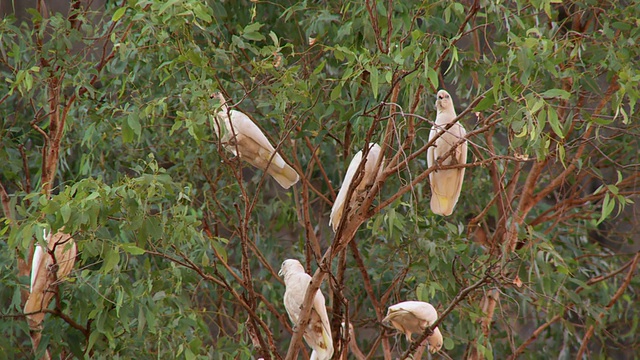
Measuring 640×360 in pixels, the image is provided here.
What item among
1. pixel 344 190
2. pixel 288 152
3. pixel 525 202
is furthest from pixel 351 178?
pixel 525 202

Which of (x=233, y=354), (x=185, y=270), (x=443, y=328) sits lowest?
(x=443, y=328)

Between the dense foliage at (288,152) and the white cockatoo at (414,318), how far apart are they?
140 millimetres

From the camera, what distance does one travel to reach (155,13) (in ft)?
7.68

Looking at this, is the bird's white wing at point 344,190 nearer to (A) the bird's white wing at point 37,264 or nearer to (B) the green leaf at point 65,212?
(B) the green leaf at point 65,212

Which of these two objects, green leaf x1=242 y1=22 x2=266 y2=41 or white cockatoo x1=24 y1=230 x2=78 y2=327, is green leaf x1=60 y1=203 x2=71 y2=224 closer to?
white cockatoo x1=24 y1=230 x2=78 y2=327

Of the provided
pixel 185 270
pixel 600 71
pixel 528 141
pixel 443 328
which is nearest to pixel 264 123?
pixel 185 270

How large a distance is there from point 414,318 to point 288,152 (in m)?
1.15

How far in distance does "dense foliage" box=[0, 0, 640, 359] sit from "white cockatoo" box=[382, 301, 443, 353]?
0.14 metres

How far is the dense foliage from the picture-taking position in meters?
2.32

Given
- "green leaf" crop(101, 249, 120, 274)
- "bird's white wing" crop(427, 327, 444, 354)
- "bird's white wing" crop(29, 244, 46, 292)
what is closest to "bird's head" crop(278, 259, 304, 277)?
"bird's white wing" crop(427, 327, 444, 354)

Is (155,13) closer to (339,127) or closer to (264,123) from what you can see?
(339,127)

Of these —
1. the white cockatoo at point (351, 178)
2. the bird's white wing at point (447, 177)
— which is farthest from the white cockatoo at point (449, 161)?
the white cockatoo at point (351, 178)

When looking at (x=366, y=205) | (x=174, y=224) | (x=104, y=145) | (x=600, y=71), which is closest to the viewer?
(x=366, y=205)

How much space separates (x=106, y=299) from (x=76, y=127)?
4.10 ft
